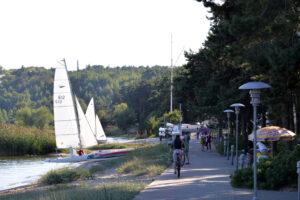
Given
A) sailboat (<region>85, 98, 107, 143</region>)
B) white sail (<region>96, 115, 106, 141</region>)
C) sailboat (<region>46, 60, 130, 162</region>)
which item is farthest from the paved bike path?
white sail (<region>96, 115, 106, 141</region>)

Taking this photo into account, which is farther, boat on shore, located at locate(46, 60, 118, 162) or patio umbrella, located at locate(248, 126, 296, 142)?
boat on shore, located at locate(46, 60, 118, 162)

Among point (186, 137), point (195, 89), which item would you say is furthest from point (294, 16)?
point (195, 89)

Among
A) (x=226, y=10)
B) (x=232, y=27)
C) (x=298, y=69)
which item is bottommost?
(x=298, y=69)

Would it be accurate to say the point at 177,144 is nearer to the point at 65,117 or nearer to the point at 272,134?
the point at 272,134

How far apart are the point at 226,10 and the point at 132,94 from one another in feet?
366

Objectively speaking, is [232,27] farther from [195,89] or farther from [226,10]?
[195,89]

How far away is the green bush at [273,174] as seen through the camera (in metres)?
13.2

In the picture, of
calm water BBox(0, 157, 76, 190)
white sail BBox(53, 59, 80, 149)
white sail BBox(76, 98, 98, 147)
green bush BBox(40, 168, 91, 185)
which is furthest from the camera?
white sail BBox(76, 98, 98, 147)

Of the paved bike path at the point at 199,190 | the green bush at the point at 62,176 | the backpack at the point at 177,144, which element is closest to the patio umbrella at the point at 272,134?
the paved bike path at the point at 199,190

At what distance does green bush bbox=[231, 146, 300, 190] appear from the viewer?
13.2m

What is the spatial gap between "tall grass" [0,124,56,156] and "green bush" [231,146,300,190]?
36.2 meters

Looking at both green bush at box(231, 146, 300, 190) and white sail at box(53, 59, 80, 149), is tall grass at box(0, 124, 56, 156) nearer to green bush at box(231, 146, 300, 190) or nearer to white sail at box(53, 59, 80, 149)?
white sail at box(53, 59, 80, 149)

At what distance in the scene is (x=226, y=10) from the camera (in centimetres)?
1337

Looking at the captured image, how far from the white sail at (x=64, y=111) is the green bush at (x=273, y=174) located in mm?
22923
